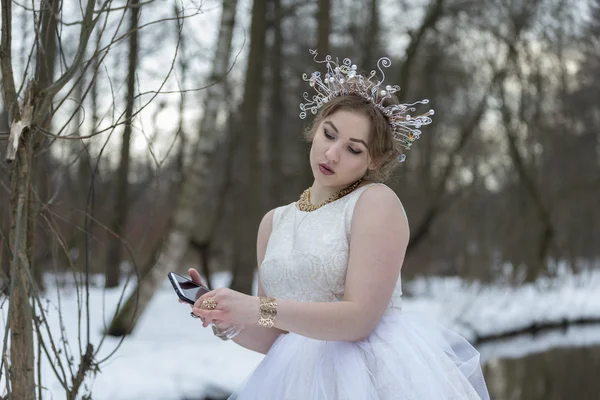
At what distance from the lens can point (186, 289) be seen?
2025 mm

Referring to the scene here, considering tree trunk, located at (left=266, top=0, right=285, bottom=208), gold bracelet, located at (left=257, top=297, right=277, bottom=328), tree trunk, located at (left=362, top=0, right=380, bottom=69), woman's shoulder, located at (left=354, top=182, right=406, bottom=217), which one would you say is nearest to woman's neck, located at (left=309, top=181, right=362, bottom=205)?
woman's shoulder, located at (left=354, top=182, right=406, bottom=217)

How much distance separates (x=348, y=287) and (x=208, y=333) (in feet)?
23.0

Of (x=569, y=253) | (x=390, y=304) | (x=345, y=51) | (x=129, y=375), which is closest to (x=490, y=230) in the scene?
(x=569, y=253)

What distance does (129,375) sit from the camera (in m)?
6.12

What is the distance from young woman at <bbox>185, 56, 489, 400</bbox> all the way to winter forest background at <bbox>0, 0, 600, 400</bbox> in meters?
0.69

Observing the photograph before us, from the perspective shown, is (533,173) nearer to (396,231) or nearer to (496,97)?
(496,97)

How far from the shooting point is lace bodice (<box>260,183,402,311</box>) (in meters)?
2.27

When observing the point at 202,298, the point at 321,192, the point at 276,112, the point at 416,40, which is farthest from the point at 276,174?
the point at 202,298

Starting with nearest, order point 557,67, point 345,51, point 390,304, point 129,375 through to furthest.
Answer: point 390,304 < point 129,375 < point 345,51 < point 557,67

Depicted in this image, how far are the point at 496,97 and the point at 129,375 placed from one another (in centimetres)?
953

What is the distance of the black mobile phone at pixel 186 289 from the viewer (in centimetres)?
199

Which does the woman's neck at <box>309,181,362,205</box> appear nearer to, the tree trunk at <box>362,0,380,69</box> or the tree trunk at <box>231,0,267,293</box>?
the tree trunk at <box>231,0,267,293</box>

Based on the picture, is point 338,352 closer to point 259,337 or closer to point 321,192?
point 259,337

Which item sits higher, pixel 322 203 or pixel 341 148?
pixel 341 148
